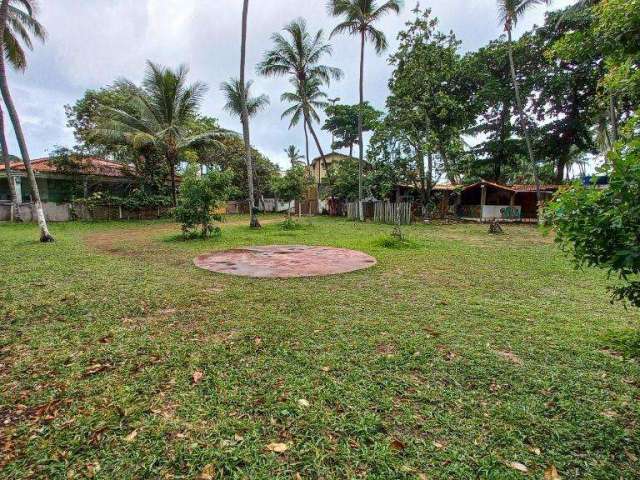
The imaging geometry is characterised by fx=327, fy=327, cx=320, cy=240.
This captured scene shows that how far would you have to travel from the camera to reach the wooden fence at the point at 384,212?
17.6m

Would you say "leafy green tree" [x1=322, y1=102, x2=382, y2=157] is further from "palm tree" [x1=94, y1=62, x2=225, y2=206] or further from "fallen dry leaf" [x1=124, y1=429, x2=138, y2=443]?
"fallen dry leaf" [x1=124, y1=429, x2=138, y2=443]

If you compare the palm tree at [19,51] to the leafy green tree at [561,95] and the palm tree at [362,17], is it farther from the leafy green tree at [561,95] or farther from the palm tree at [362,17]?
the leafy green tree at [561,95]

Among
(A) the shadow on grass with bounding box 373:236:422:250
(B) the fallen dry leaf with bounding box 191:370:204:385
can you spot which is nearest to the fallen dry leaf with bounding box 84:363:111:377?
(B) the fallen dry leaf with bounding box 191:370:204:385

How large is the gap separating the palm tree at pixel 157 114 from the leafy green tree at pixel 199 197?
7.82m

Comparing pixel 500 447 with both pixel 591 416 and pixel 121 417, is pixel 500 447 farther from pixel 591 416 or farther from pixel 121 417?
pixel 121 417

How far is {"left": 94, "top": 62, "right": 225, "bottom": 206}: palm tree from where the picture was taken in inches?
651

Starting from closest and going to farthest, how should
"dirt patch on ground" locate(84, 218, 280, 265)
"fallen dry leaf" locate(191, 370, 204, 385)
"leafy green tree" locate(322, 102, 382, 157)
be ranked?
"fallen dry leaf" locate(191, 370, 204, 385)
"dirt patch on ground" locate(84, 218, 280, 265)
"leafy green tree" locate(322, 102, 382, 157)

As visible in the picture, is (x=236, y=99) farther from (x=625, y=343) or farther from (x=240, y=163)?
(x=625, y=343)

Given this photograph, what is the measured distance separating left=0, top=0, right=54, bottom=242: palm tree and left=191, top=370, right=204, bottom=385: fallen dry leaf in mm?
9698

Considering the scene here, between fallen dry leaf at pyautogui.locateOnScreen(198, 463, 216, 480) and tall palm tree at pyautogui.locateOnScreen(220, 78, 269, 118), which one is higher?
tall palm tree at pyautogui.locateOnScreen(220, 78, 269, 118)

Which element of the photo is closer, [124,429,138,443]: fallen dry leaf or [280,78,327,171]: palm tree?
[124,429,138,443]: fallen dry leaf

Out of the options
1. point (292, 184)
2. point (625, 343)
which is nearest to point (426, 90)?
point (292, 184)

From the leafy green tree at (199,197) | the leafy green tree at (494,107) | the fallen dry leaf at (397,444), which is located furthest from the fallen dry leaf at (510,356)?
the leafy green tree at (494,107)

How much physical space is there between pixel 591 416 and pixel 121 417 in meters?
2.86
